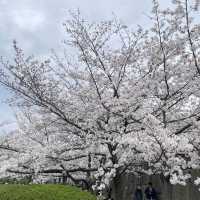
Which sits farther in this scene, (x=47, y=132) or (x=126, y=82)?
(x=47, y=132)

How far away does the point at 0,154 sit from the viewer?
1691cm

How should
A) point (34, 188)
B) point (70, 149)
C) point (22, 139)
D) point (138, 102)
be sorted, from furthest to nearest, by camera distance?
point (22, 139) < point (70, 149) < point (138, 102) < point (34, 188)

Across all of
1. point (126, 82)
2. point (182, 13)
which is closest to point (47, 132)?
point (126, 82)

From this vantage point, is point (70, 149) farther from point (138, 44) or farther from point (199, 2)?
point (199, 2)

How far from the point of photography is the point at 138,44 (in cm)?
1173

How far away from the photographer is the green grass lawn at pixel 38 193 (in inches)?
280

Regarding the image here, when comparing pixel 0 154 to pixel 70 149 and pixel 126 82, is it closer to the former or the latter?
pixel 70 149

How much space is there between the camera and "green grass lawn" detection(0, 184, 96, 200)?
23.3 ft

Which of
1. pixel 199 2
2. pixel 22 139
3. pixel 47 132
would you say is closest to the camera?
pixel 199 2

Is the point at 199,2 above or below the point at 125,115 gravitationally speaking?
above

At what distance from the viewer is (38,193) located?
7.23m

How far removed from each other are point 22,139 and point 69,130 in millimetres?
3016

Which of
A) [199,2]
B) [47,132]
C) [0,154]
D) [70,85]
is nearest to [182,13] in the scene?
[199,2]

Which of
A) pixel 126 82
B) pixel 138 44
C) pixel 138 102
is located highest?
pixel 138 44
